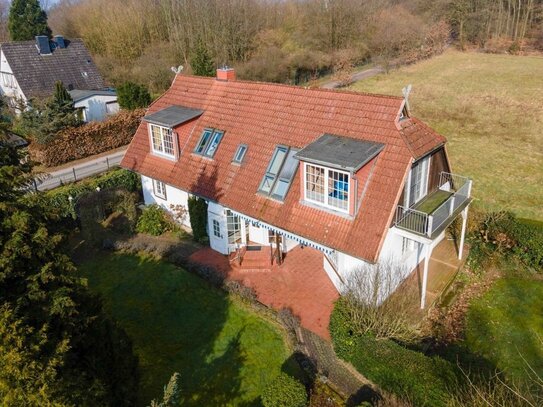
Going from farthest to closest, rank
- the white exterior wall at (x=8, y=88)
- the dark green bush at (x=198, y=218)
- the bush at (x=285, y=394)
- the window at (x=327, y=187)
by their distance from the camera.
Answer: the white exterior wall at (x=8, y=88), the dark green bush at (x=198, y=218), the window at (x=327, y=187), the bush at (x=285, y=394)

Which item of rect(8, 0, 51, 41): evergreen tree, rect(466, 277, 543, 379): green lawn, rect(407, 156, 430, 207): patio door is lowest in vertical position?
rect(466, 277, 543, 379): green lawn

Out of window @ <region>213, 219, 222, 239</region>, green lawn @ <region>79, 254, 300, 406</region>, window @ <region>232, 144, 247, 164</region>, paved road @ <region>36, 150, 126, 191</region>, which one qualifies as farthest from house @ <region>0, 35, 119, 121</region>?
window @ <region>232, 144, 247, 164</region>

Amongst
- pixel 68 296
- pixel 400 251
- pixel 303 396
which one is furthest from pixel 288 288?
pixel 68 296

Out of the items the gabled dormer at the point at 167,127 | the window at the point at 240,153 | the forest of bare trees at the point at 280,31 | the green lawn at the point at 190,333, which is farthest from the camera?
the forest of bare trees at the point at 280,31

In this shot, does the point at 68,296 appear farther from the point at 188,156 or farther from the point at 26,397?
the point at 188,156

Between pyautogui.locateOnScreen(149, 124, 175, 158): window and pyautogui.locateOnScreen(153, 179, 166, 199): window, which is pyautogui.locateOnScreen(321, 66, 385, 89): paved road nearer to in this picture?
pyautogui.locateOnScreen(149, 124, 175, 158): window

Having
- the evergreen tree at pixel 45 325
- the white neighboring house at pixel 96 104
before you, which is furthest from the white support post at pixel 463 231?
the white neighboring house at pixel 96 104

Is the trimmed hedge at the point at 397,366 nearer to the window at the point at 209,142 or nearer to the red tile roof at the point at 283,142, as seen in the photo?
the red tile roof at the point at 283,142
